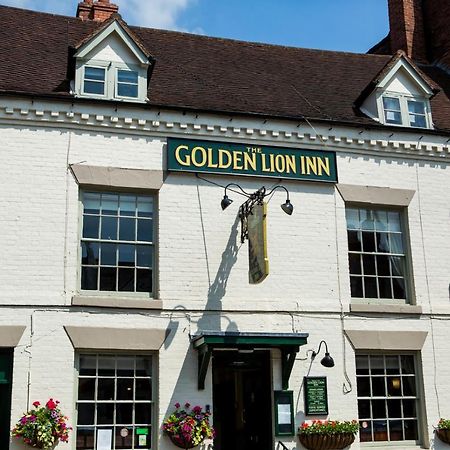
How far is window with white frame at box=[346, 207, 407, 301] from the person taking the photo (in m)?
13.9

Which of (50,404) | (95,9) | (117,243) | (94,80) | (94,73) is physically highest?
(95,9)

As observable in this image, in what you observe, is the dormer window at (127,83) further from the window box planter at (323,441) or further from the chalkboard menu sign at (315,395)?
the window box planter at (323,441)

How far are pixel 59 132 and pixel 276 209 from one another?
422cm

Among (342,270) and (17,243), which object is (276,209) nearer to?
(342,270)

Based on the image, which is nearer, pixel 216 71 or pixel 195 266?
pixel 195 266

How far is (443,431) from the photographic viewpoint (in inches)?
519

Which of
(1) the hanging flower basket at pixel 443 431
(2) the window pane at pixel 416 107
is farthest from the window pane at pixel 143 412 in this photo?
(2) the window pane at pixel 416 107

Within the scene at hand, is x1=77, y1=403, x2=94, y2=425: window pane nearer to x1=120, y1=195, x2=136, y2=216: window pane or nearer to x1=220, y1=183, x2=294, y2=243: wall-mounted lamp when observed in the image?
x1=120, y1=195, x2=136, y2=216: window pane

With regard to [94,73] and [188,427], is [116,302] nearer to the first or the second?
[188,427]

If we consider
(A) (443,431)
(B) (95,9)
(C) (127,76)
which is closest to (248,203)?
(C) (127,76)

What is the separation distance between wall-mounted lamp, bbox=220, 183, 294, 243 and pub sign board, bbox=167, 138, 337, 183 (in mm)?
360

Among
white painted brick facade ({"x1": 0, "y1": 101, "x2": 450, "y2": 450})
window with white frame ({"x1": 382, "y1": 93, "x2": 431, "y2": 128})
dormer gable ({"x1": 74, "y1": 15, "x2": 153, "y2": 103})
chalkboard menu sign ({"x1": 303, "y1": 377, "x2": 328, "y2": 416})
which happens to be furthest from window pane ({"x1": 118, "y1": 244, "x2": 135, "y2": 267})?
window with white frame ({"x1": 382, "y1": 93, "x2": 431, "y2": 128})

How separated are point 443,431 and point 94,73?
928 cm

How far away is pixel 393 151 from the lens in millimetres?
14625
